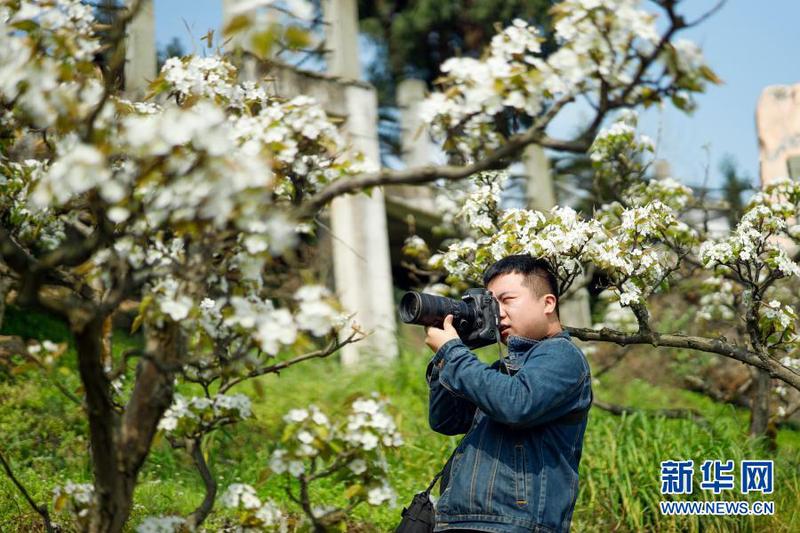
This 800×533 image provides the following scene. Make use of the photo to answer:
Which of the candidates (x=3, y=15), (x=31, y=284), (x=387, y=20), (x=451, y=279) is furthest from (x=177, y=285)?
(x=387, y=20)

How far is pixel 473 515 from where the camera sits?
2.79 meters

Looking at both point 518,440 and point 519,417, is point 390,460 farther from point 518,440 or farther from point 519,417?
point 519,417

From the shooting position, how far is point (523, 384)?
2752 millimetres

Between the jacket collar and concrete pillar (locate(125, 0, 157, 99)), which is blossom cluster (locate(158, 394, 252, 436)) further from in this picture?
concrete pillar (locate(125, 0, 157, 99))

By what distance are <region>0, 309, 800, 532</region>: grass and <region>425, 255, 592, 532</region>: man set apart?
1.79m

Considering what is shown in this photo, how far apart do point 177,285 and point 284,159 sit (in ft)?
2.11

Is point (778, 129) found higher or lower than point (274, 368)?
higher

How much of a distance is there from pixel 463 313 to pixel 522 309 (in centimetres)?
20

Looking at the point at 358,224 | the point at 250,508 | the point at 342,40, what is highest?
the point at 342,40

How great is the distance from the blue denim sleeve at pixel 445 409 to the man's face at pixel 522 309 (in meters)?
0.27

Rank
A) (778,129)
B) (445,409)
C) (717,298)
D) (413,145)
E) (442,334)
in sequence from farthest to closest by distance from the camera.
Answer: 1. (413,145)
2. (778,129)
3. (717,298)
4. (445,409)
5. (442,334)

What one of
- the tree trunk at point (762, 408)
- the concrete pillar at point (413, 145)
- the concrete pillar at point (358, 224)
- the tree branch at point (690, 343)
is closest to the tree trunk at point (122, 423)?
the tree branch at point (690, 343)

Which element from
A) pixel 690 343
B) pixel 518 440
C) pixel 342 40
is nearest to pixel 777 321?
pixel 690 343

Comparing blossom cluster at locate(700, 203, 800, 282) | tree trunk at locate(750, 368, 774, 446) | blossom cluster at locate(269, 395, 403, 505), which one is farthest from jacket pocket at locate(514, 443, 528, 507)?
tree trunk at locate(750, 368, 774, 446)
